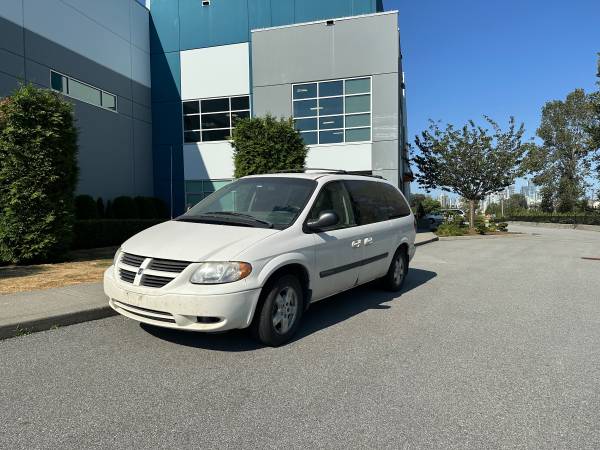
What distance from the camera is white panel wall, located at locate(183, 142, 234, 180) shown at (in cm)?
2300

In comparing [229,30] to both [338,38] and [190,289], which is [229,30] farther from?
[190,289]

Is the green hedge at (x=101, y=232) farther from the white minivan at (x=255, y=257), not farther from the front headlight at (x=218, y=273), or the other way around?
the front headlight at (x=218, y=273)

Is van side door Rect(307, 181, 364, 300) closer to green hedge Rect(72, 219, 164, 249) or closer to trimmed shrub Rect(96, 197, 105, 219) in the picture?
green hedge Rect(72, 219, 164, 249)

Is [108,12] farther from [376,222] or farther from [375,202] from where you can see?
[376,222]

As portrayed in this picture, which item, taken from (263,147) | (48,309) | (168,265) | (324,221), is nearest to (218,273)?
(168,265)

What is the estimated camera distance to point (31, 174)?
928cm

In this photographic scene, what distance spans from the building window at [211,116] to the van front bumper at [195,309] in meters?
19.3

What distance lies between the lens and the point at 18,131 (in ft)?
30.2

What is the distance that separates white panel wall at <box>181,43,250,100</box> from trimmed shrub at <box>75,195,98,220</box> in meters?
8.43

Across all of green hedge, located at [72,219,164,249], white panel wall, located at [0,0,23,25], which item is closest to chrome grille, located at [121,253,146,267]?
green hedge, located at [72,219,164,249]

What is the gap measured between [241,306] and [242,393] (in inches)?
34.7

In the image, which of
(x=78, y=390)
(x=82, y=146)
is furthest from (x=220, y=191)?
(x=82, y=146)

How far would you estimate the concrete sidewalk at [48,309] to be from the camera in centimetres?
488

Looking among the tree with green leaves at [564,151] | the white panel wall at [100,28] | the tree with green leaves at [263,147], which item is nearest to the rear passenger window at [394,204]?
the tree with green leaves at [263,147]
